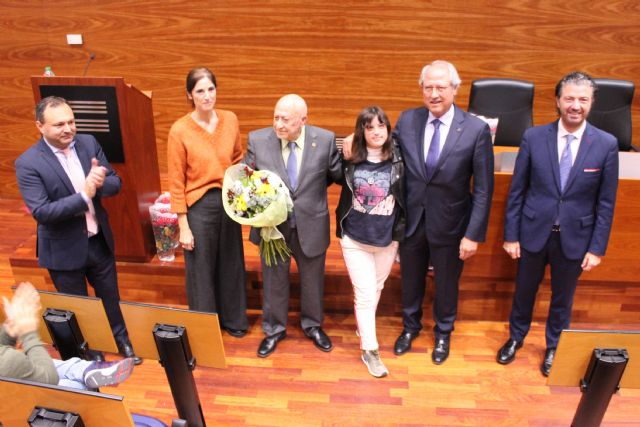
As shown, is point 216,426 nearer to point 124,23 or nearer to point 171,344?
point 171,344

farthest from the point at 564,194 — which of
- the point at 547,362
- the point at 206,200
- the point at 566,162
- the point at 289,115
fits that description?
the point at 206,200

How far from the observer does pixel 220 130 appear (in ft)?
8.30

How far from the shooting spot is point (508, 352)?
9.11ft

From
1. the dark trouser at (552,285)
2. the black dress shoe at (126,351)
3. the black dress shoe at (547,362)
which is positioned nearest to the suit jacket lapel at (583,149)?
the dark trouser at (552,285)

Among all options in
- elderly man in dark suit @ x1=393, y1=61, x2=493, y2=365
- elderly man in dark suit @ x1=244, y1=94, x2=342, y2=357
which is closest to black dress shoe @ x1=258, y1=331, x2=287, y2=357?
elderly man in dark suit @ x1=244, y1=94, x2=342, y2=357

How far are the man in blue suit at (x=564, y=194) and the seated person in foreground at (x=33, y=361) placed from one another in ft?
5.76

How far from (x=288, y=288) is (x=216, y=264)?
38cm

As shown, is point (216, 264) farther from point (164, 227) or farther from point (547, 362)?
point (547, 362)

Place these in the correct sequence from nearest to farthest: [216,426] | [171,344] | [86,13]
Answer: [171,344], [216,426], [86,13]

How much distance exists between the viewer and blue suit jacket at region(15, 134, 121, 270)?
2.27 m

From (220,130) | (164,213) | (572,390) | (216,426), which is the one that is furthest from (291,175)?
(572,390)

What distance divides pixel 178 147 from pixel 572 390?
210cm

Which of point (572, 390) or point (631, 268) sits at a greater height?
point (631, 268)

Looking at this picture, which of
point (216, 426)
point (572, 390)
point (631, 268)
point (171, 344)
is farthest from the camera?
point (631, 268)
